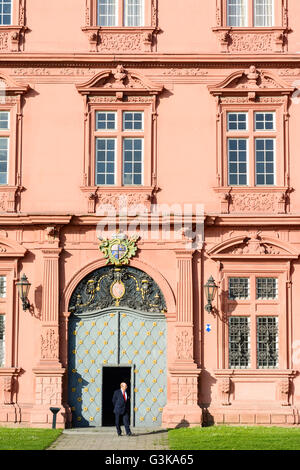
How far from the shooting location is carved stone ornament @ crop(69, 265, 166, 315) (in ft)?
74.2

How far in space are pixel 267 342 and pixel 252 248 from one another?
2364mm

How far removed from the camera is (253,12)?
23.5 meters

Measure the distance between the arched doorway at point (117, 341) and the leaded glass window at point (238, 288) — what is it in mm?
1761

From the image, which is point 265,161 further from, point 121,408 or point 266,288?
point 121,408

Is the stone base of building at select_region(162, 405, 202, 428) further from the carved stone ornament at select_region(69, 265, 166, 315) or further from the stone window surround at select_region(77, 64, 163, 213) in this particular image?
the stone window surround at select_region(77, 64, 163, 213)

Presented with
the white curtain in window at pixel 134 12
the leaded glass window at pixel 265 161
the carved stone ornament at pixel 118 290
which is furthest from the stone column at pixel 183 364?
the white curtain in window at pixel 134 12

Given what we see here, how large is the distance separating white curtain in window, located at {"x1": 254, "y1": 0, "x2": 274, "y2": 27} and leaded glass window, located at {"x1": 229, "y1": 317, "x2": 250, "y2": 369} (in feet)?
25.2

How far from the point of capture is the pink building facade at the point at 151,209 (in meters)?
22.2

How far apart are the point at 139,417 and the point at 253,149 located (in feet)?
23.9

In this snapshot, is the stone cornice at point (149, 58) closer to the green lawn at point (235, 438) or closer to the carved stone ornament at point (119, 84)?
the carved stone ornament at point (119, 84)

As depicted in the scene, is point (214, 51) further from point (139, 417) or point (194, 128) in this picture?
point (139, 417)

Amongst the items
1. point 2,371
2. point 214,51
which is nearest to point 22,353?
point 2,371

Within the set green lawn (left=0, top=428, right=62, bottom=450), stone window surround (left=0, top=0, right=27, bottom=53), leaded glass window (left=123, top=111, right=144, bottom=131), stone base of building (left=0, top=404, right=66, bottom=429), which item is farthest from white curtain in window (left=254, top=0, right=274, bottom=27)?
green lawn (left=0, top=428, right=62, bottom=450)

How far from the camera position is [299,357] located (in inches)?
876
